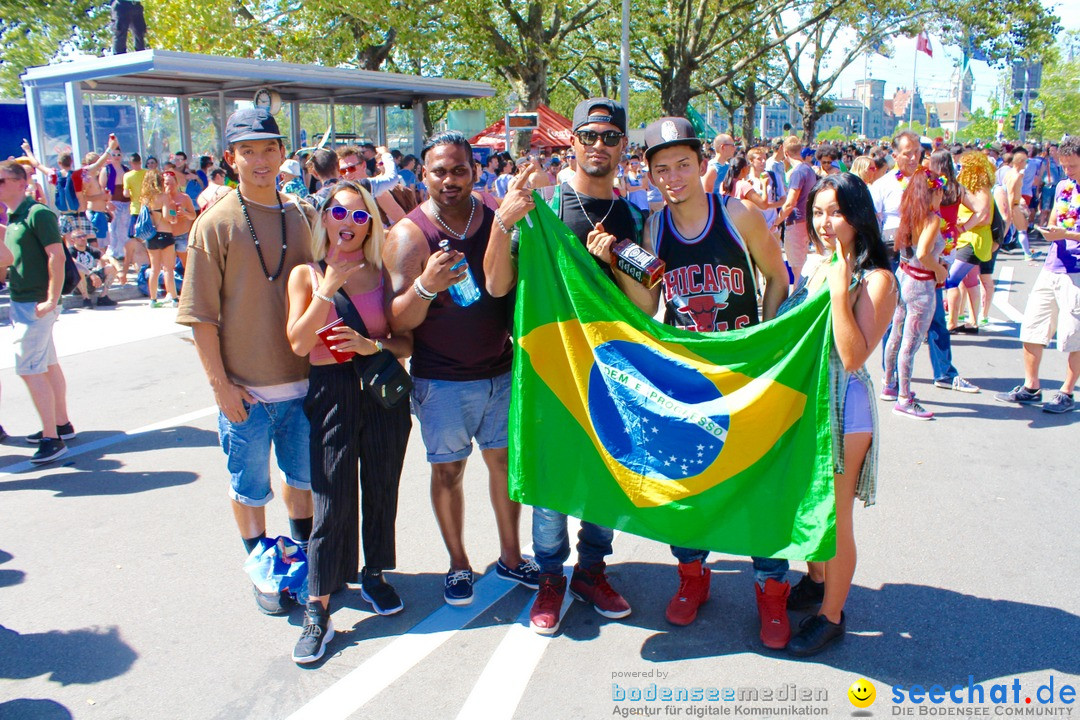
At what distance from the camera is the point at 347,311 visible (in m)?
3.39

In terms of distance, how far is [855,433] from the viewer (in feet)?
10.2

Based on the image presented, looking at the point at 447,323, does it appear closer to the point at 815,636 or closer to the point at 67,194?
the point at 815,636

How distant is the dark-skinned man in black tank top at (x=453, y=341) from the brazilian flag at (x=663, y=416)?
225 millimetres

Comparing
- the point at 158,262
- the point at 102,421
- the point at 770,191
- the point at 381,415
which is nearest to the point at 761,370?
the point at 381,415

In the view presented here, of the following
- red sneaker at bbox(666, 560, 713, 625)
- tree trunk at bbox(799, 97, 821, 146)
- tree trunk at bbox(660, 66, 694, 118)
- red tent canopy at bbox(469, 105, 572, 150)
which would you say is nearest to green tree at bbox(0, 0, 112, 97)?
red tent canopy at bbox(469, 105, 572, 150)

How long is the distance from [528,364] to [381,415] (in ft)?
2.09

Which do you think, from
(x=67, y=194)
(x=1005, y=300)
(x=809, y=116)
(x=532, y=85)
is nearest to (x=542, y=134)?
(x=532, y=85)

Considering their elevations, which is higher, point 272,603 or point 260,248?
point 260,248

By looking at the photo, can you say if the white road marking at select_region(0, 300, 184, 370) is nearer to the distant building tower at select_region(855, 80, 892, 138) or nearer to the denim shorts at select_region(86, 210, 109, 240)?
the denim shorts at select_region(86, 210, 109, 240)

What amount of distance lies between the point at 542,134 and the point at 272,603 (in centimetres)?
2313

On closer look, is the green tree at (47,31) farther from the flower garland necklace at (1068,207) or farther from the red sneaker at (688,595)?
the red sneaker at (688,595)

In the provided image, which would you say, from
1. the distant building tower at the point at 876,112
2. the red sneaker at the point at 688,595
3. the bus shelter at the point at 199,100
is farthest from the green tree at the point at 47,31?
the distant building tower at the point at 876,112

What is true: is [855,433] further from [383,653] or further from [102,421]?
[102,421]

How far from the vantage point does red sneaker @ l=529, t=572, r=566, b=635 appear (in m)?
3.47
